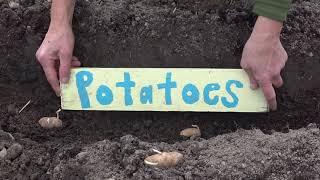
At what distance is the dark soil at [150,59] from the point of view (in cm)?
179

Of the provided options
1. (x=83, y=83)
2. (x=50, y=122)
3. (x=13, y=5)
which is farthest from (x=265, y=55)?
(x=13, y=5)

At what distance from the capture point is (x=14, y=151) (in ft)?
5.14

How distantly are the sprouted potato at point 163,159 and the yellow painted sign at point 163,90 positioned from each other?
320 millimetres

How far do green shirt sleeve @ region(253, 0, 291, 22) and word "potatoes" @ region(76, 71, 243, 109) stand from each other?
Result: 240 millimetres

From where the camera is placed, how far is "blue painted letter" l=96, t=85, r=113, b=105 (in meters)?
1.79

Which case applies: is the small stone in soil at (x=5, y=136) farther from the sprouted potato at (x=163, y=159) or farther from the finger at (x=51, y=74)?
the sprouted potato at (x=163, y=159)

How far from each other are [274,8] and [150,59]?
482mm

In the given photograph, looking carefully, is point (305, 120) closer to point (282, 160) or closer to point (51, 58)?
point (282, 160)

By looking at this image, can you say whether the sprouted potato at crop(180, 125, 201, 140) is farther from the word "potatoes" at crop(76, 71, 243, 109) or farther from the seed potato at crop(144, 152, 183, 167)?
the seed potato at crop(144, 152, 183, 167)

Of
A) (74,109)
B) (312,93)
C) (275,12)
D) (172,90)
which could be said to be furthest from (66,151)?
(312,93)

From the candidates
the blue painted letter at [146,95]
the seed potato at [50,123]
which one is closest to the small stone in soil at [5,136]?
the seed potato at [50,123]

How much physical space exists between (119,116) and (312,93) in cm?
65

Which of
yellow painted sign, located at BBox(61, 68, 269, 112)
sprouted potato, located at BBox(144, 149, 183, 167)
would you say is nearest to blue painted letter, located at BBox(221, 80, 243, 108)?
yellow painted sign, located at BBox(61, 68, 269, 112)

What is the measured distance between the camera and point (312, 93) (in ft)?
6.34
